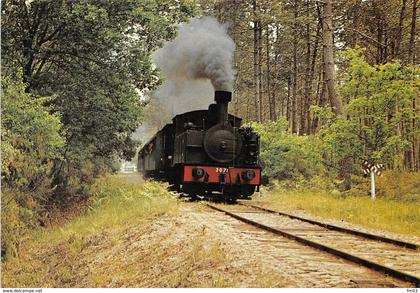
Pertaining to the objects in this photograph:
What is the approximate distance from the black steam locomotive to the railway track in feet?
13.4

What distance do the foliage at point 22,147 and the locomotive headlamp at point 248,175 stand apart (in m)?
6.07

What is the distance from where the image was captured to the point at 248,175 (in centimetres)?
1531

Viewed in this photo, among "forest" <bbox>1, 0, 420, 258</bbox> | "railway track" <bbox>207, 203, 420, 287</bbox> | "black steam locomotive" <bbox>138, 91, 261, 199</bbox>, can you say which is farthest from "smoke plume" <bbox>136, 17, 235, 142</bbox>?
"railway track" <bbox>207, 203, 420, 287</bbox>

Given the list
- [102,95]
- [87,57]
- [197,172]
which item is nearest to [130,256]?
[197,172]

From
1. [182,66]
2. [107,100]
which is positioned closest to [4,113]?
[107,100]

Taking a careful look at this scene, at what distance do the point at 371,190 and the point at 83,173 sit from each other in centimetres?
899

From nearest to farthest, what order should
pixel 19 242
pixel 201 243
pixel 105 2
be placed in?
pixel 201 243 → pixel 19 242 → pixel 105 2

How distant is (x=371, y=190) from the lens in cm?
1370

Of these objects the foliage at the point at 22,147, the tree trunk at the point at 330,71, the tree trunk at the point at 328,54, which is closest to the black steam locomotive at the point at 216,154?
the tree trunk at the point at 330,71

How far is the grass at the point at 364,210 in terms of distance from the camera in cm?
995

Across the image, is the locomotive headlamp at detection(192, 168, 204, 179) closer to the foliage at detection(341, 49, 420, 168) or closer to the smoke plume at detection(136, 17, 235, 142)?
the smoke plume at detection(136, 17, 235, 142)

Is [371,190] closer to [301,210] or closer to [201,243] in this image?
[301,210]

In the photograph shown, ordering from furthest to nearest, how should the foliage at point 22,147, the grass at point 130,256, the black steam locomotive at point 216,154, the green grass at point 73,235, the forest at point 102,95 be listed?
the black steam locomotive at point 216,154 < the forest at point 102,95 < the foliage at point 22,147 < the green grass at point 73,235 < the grass at point 130,256

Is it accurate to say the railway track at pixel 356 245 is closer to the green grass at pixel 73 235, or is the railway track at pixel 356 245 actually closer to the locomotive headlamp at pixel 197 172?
the green grass at pixel 73 235
